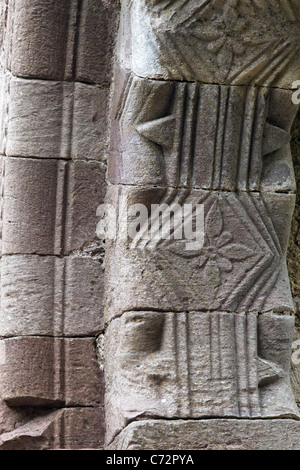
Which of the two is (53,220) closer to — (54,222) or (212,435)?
(54,222)

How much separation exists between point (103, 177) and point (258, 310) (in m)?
1.00

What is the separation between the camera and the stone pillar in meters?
4.16

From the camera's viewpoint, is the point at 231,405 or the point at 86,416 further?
the point at 86,416

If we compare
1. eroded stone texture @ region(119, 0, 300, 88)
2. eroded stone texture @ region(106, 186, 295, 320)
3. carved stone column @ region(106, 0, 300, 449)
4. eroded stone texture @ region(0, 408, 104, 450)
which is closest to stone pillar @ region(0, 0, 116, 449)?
eroded stone texture @ region(0, 408, 104, 450)

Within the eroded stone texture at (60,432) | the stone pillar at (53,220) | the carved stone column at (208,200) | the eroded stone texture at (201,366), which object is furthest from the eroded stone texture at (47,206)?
the eroded stone texture at (60,432)

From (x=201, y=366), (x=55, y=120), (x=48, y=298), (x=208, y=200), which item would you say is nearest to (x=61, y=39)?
(x=55, y=120)

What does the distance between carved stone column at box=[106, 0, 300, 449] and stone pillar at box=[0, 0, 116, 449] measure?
14 cm

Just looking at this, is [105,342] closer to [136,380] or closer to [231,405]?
[136,380]

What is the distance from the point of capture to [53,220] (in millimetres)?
4336

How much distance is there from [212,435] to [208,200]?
1025mm

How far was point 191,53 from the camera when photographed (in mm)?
4113

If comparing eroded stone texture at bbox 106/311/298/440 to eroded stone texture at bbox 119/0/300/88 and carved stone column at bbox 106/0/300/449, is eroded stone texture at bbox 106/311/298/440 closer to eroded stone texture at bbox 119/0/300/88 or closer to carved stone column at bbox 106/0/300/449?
carved stone column at bbox 106/0/300/449

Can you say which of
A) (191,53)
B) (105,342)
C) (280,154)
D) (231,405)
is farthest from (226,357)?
(191,53)

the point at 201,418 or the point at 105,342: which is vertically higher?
the point at 105,342
